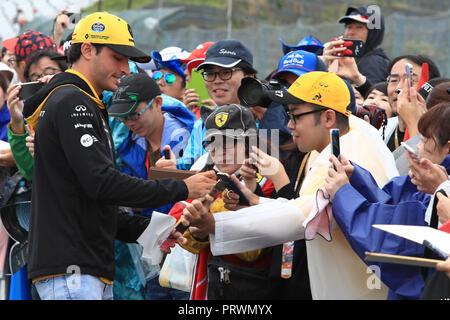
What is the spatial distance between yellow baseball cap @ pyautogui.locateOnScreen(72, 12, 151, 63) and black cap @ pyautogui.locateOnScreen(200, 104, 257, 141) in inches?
21.8

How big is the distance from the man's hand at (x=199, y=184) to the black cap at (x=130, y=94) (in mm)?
1450

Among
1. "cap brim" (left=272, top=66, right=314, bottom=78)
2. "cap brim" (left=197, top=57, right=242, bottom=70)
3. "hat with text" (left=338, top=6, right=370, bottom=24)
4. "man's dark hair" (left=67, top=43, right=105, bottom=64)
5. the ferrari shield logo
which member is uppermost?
"man's dark hair" (left=67, top=43, right=105, bottom=64)

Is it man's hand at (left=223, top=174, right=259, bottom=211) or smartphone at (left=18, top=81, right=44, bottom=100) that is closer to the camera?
man's hand at (left=223, top=174, right=259, bottom=211)

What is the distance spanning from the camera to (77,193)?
3.76m

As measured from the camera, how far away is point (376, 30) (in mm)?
6836

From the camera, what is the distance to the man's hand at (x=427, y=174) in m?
3.32

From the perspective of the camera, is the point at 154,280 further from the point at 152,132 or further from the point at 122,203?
the point at 122,203

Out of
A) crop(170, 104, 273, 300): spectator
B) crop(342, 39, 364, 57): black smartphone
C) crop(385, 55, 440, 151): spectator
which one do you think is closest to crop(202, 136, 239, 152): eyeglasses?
crop(170, 104, 273, 300): spectator

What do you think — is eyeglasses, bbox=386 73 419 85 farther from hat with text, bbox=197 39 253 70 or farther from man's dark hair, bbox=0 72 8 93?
man's dark hair, bbox=0 72 8 93

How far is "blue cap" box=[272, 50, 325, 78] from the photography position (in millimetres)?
5039

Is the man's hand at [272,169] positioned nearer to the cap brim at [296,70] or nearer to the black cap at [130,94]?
the cap brim at [296,70]

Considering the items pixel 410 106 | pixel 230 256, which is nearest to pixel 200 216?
pixel 230 256
